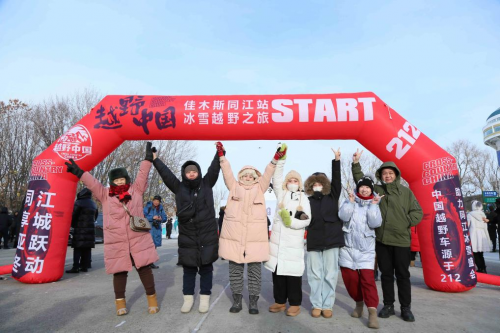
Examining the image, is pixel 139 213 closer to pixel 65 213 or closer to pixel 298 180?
pixel 298 180

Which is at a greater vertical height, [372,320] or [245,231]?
[245,231]

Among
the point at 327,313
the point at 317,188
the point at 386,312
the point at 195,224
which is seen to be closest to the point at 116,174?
the point at 195,224

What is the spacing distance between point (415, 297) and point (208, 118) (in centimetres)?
439

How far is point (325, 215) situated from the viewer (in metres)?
4.38

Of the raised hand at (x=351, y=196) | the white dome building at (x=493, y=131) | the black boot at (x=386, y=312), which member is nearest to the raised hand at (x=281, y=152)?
the raised hand at (x=351, y=196)

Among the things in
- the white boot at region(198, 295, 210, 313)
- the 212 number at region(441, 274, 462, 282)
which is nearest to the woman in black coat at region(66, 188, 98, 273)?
the white boot at region(198, 295, 210, 313)

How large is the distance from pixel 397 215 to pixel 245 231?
1873mm

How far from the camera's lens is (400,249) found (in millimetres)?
4223

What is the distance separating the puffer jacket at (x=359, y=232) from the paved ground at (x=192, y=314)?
0.67 metres

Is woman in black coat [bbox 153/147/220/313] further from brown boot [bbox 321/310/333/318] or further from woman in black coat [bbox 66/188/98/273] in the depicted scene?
woman in black coat [bbox 66/188/98/273]

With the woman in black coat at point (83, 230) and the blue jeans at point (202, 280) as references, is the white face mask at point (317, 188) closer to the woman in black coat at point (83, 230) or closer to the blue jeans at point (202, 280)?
the blue jeans at point (202, 280)

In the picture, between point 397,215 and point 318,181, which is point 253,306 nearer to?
point 318,181

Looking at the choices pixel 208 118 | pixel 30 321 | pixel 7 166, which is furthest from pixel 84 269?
pixel 7 166

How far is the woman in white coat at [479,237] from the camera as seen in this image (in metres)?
7.98
